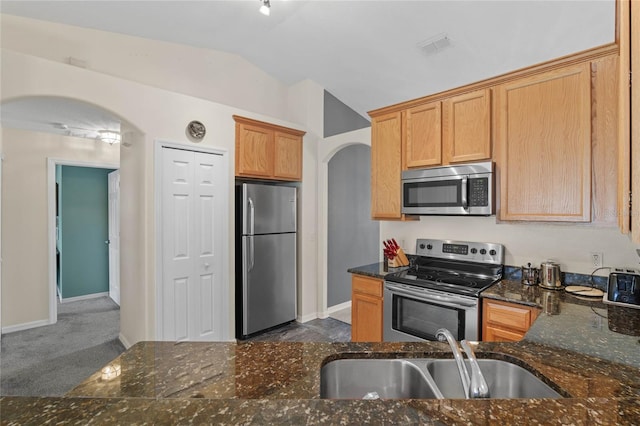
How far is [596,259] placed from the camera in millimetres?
2184

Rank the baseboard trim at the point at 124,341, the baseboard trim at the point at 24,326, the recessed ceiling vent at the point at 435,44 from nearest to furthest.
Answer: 1. the recessed ceiling vent at the point at 435,44
2. the baseboard trim at the point at 124,341
3. the baseboard trim at the point at 24,326

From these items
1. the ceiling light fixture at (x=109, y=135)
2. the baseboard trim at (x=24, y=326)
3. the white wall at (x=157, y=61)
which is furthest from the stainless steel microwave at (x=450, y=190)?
the baseboard trim at (x=24, y=326)

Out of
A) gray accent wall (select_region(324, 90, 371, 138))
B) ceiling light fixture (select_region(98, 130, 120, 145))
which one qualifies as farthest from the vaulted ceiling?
ceiling light fixture (select_region(98, 130, 120, 145))

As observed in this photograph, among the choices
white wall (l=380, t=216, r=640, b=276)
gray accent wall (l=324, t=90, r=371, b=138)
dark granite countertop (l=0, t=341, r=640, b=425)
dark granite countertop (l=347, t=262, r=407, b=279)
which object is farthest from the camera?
gray accent wall (l=324, t=90, r=371, b=138)

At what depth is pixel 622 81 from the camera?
0.97 meters

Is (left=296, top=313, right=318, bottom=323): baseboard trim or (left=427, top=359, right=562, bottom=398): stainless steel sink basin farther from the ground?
(left=427, top=359, right=562, bottom=398): stainless steel sink basin

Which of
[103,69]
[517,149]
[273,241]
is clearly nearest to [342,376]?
[517,149]

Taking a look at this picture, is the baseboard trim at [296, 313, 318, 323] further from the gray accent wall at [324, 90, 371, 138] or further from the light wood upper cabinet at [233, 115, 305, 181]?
the gray accent wall at [324, 90, 371, 138]

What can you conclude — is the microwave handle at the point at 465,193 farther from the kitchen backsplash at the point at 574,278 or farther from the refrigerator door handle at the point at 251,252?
the refrigerator door handle at the point at 251,252

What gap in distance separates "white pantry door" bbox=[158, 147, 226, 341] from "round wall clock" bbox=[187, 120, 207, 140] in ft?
0.60

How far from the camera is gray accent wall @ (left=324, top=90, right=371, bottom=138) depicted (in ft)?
14.5

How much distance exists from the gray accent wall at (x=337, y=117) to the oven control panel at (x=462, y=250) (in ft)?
7.12

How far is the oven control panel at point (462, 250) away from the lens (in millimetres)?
2576

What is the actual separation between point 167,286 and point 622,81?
11.0 ft
